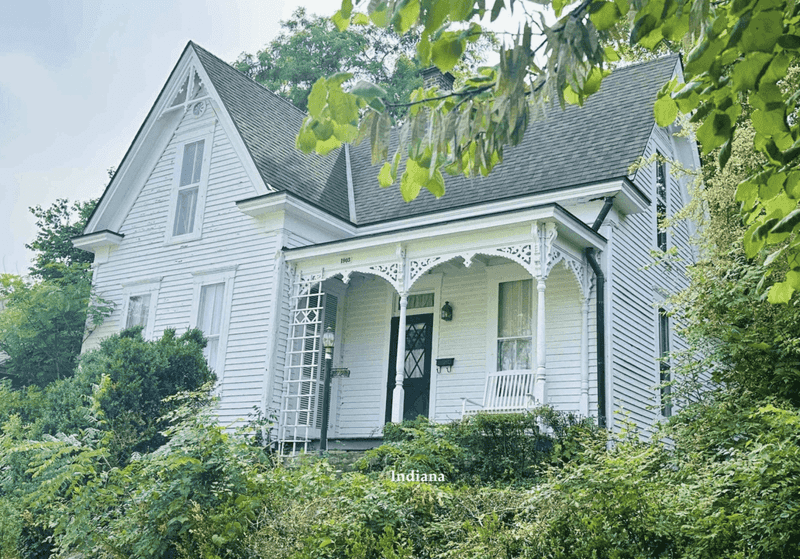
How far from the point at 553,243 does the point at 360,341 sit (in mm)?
5047

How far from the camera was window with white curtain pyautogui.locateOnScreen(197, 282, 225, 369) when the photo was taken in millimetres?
14836

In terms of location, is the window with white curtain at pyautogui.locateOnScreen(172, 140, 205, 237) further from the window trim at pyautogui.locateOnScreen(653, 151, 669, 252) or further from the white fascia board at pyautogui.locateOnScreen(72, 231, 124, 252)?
the window trim at pyautogui.locateOnScreen(653, 151, 669, 252)

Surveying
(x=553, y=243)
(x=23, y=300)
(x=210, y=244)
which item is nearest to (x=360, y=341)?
(x=210, y=244)

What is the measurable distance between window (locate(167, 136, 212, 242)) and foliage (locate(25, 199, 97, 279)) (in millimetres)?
9553

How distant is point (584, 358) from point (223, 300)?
273 inches

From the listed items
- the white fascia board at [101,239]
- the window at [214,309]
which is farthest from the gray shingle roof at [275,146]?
the white fascia board at [101,239]

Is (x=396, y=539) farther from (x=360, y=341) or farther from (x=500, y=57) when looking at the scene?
(x=360, y=341)

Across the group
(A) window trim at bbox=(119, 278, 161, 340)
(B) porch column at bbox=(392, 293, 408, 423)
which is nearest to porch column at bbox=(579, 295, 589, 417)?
(B) porch column at bbox=(392, 293, 408, 423)

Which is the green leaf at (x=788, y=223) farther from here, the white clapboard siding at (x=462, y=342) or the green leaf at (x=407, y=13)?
the white clapboard siding at (x=462, y=342)

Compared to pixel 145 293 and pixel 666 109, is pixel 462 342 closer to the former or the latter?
pixel 145 293

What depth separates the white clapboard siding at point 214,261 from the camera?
14.2 m

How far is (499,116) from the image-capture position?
324 cm

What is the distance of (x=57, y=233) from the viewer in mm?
24938

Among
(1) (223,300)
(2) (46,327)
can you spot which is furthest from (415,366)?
(2) (46,327)
